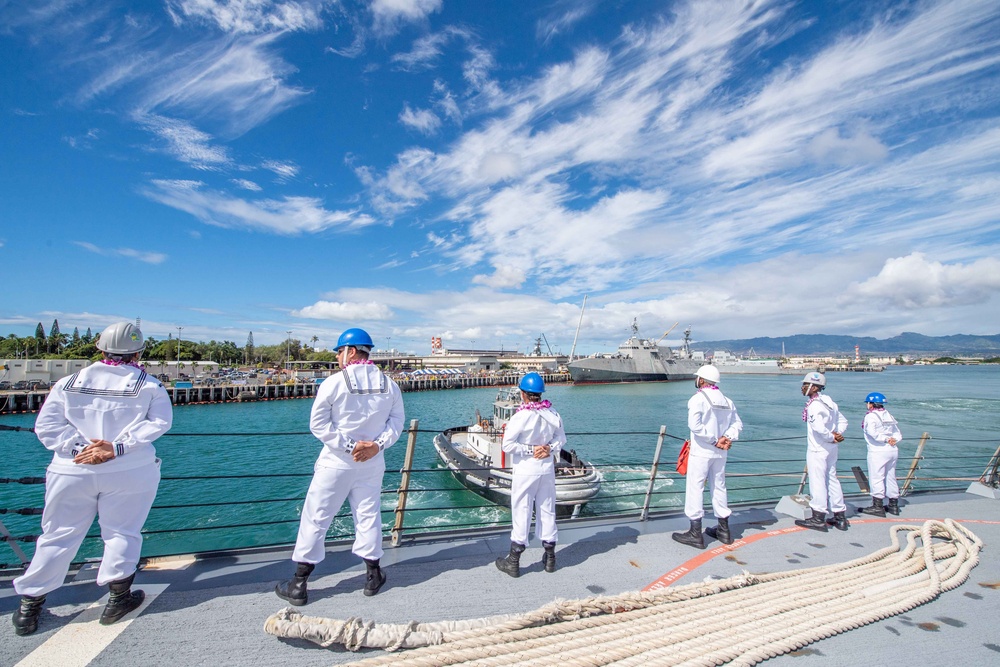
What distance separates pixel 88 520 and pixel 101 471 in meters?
0.38

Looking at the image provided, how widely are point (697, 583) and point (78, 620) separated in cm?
388

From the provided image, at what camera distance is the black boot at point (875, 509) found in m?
5.36

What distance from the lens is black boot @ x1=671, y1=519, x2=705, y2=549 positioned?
4109 millimetres

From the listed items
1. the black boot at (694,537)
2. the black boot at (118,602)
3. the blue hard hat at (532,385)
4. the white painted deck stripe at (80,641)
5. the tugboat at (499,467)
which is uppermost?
the blue hard hat at (532,385)

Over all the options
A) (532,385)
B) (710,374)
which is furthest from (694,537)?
(532,385)

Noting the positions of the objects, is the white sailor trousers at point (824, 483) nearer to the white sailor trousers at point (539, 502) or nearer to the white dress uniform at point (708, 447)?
the white dress uniform at point (708, 447)

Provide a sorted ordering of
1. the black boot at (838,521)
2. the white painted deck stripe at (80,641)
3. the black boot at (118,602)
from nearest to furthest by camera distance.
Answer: the white painted deck stripe at (80,641), the black boot at (118,602), the black boot at (838,521)

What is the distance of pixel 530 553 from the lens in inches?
152

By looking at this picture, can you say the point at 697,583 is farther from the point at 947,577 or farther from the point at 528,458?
the point at 947,577

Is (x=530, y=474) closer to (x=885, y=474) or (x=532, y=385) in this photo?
(x=532, y=385)

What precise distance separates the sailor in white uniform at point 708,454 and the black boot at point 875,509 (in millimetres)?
2545

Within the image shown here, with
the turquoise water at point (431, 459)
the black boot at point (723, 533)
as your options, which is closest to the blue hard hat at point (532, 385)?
the turquoise water at point (431, 459)

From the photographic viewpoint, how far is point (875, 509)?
5.37 m

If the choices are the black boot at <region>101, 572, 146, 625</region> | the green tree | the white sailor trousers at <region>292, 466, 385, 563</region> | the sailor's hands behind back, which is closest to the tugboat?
the sailor's hands behind back
